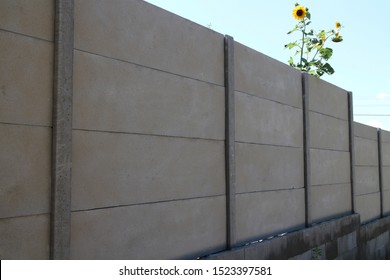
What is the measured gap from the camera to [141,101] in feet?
11.9

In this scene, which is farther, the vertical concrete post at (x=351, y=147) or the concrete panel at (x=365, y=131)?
the concrete panel at (x=365, y=131)

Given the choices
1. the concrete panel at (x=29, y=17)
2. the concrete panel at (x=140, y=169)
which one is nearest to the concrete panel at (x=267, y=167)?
the concrete panel at (x=140, y=169)

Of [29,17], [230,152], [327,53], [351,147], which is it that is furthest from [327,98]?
[29,17]

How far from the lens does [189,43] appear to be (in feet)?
13.8

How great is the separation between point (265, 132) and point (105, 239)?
268cm

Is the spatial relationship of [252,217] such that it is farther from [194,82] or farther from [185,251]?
[194,82]

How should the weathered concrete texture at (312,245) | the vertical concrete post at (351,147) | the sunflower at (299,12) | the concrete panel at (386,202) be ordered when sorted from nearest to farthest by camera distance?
the weathered concrete texture at (312,245), the sunflower at (299,12), the vertical concrete post at (351,147), the concrete panel at (386,202)

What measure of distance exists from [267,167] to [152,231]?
2.10 m

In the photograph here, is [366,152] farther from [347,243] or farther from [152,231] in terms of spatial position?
[152,231]

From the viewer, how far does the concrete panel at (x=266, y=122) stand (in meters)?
4.89

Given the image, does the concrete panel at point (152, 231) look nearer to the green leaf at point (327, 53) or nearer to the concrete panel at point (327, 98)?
the concrete panel at point (327, 98)

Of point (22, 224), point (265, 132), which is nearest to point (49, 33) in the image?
point (22, 224)

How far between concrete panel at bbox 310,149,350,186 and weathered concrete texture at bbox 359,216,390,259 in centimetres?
125

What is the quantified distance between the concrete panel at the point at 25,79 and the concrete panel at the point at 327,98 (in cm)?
457
